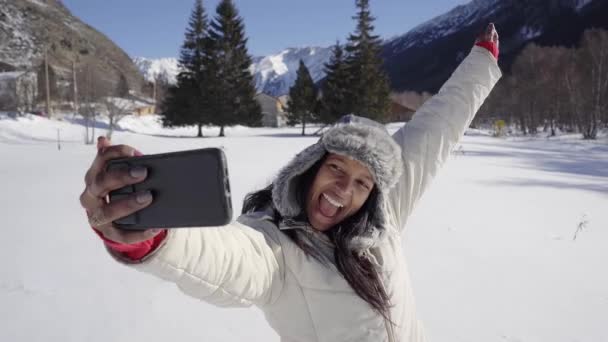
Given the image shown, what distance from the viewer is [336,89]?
26.7 m

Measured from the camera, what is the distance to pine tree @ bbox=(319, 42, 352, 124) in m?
26.5

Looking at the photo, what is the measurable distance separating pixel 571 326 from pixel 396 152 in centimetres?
216

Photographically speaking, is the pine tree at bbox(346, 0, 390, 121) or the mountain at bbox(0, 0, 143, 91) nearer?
the pine tree at bbox(346, 0, 390, 121)

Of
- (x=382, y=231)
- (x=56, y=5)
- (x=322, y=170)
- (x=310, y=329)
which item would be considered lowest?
(x=310, y=329)

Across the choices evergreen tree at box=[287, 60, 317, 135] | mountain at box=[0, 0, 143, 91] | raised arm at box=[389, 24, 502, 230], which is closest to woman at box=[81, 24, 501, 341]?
raised arm at box=[389, 24, 502, 230]

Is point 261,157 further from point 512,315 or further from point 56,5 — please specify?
point 56,5

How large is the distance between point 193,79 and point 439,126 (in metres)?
25.7

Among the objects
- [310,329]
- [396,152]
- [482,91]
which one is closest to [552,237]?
[482,91]

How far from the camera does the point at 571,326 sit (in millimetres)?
2588

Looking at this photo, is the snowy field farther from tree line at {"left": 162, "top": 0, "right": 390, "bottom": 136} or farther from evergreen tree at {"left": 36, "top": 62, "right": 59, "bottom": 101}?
evergreen tree at {"left": 36, "top": 62, "right": 59, "bottom": 101}

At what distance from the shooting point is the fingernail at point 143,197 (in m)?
0.74

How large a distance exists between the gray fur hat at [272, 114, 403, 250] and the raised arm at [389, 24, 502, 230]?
0.34 meters

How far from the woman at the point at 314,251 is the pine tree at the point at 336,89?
25.2 m

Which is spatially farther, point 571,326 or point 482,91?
point 571,326
